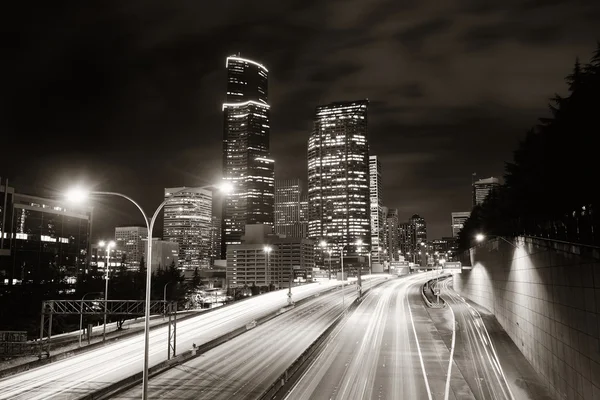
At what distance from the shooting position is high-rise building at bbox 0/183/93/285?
139750 mm

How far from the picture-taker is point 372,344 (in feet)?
159

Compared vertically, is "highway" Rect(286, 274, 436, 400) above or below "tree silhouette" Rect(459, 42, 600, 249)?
below

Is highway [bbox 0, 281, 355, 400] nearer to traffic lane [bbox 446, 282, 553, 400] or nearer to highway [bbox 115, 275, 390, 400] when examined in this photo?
highway [bbox 115, 275, 390, 400]

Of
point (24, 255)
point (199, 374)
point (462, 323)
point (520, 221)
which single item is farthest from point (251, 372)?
point (24, 255)

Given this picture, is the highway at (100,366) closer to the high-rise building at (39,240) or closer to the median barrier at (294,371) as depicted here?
the median barrier at (294,371)

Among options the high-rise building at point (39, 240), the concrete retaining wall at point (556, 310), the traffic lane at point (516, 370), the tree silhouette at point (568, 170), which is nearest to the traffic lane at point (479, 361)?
the traffic lane at point (516, 370)

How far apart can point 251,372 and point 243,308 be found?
139 feet

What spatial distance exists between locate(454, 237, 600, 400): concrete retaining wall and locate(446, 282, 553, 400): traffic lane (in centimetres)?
69

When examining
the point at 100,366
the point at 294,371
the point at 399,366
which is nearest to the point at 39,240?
the point at 100,366

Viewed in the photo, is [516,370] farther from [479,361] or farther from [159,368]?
[159,368]

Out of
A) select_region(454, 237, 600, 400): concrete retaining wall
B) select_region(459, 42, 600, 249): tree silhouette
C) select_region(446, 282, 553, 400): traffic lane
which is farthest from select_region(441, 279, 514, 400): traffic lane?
select_region(459, 42, 600, 249): tree silhouette

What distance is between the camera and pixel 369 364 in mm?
39594

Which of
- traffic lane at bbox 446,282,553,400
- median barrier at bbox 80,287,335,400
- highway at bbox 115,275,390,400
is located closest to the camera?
median barrier at bbox 80,287,335,400

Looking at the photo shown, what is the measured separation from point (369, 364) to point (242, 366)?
1061cm
